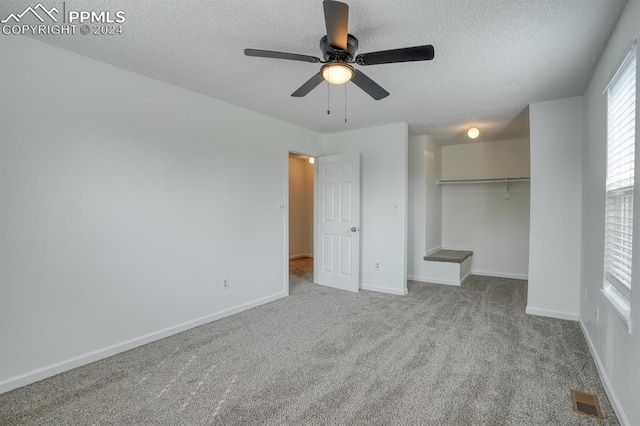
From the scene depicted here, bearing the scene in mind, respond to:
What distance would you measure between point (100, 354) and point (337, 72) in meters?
2.86

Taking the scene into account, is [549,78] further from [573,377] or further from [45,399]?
[45,399]

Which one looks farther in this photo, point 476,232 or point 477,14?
point 476,232

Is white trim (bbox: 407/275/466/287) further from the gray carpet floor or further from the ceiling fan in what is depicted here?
the ceiling fan

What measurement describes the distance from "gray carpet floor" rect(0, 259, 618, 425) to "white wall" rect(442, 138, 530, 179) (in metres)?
2.93

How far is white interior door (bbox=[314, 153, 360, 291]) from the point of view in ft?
15.0

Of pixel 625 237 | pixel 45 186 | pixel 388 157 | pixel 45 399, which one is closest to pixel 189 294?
pixel 45 399

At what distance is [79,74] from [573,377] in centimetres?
439

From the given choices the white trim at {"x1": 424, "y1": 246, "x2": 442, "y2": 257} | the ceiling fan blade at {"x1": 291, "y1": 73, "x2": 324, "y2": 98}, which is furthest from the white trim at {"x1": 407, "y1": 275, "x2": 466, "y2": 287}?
the ceiling fan blade at {"x1": 291, "y1": 73, "x2": 324, "y2": 98}

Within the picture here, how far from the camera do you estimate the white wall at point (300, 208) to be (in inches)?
289

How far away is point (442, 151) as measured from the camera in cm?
608

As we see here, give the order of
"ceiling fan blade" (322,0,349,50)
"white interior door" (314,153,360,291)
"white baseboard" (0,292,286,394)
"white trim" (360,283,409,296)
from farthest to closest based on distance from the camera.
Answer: "white interior door" (314,153,360,291), "white trim" (360,283,409,296), "white baseboard" (0,292,286,394), "ceiling fan blade" (322,0,349,50)

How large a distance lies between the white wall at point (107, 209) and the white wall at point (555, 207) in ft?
10.9

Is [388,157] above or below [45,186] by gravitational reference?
above

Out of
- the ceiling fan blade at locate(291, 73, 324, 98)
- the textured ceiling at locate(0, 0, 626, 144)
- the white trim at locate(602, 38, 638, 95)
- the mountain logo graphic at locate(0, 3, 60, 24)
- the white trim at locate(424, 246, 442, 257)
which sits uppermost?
the mountain logo graphic at locate(0, 3, 60, 24)
